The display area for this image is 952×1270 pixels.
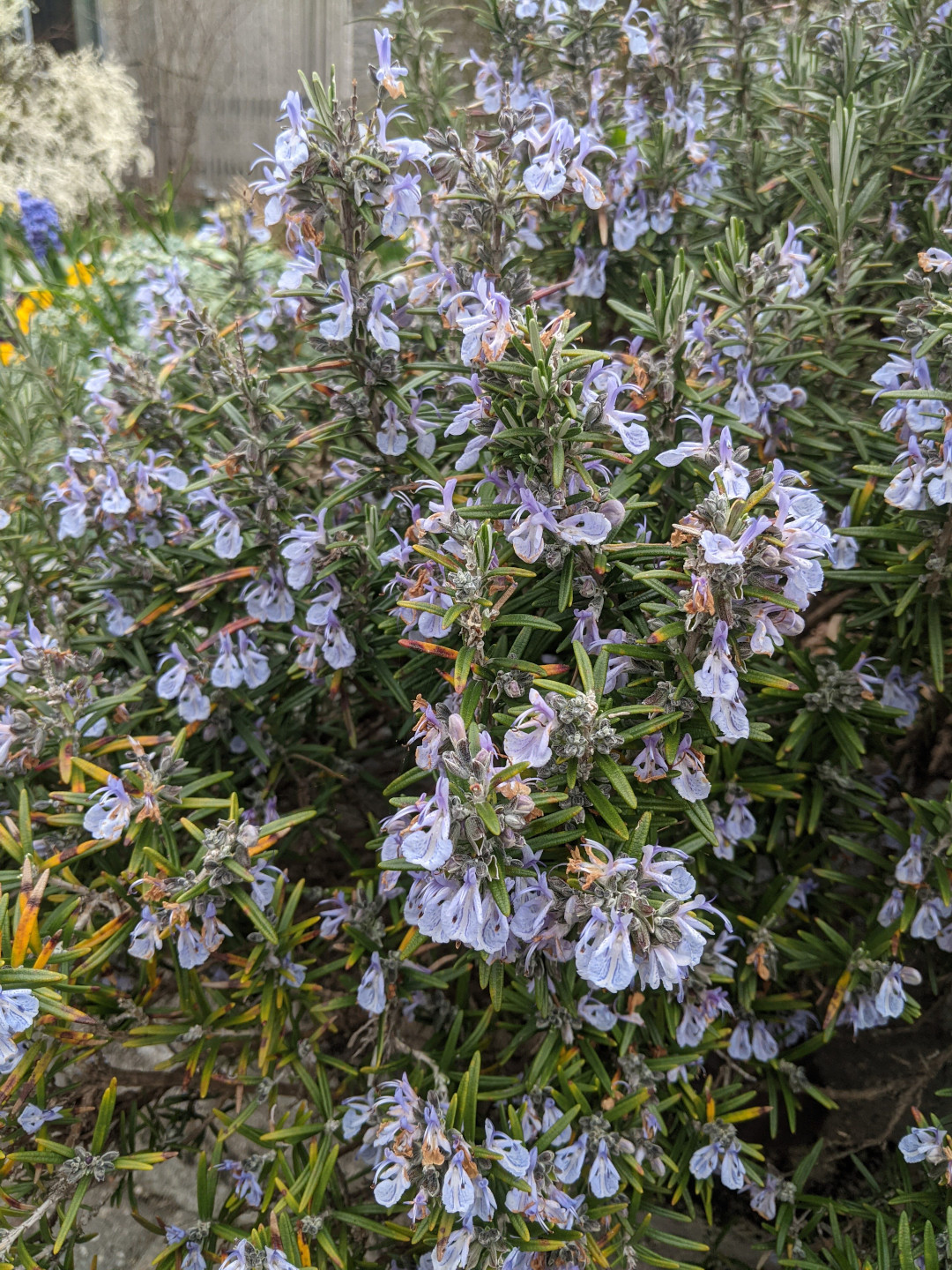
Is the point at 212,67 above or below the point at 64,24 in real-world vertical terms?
below

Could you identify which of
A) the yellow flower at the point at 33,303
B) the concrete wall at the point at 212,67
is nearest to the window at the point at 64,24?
the concrete wall at the point at 212,67

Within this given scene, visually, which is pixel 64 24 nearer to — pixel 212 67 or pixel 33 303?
pixel 212 67

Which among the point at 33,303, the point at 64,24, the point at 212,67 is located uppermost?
the point at 64,24

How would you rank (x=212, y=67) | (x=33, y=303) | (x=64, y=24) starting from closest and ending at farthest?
(x=33, y=303) < (x=64, y=24) < (x=212, y=67)

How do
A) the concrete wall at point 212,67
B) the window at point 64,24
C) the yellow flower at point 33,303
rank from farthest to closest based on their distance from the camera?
the concrete wall at point 212,67
the window at point 64,24
the yellow flower at point 33,303

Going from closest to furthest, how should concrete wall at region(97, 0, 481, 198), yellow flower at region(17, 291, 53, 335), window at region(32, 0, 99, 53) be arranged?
1. yellow flower at region(17, 291, 53, 335)
2. window at region(32, 0, 99, 53)
3. concrete wall at region(97, 0, 481, 198)

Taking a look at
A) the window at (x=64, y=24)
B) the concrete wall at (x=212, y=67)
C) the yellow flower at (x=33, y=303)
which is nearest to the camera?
the yellow flower at (x=33, y=303)

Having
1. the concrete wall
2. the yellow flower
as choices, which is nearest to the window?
the concrete wall

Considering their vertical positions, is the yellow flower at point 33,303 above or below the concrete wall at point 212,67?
below

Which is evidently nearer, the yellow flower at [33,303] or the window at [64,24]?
the yellow flower at [33,303]

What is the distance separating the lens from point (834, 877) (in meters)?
1.49

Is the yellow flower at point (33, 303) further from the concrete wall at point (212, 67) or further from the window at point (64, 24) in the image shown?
the concrete wall at point (212, 67)

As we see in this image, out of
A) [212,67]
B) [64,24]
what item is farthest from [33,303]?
[212,67]

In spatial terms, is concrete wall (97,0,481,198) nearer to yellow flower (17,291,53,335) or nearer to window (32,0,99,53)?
window (32,0,99,53)
